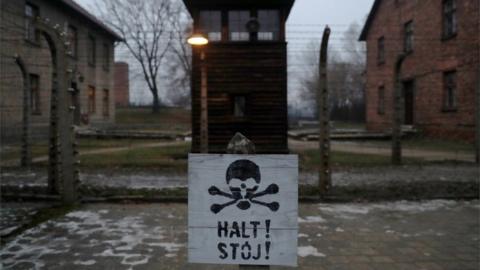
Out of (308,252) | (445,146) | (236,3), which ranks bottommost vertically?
(308,252)

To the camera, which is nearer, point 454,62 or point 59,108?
point 59,108

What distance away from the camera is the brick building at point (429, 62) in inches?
747

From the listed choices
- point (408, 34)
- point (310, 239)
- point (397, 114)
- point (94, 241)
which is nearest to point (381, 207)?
point (310, 239)

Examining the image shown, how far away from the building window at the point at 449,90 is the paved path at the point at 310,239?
605 inches

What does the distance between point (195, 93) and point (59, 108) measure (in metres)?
7.54

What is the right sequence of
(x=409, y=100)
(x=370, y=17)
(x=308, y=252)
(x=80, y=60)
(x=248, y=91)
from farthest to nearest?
(x=370, y=17), (x=80, y=60), (x=409, y=100), (x=248, y=91), (x=308, y=252)

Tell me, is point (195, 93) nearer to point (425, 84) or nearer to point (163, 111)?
point (425, 84)

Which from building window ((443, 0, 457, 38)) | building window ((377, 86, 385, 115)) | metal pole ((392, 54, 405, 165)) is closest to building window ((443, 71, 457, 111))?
building window ((443, 0, 457, 38))

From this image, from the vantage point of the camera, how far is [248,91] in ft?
45.2

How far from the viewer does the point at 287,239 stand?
243cm

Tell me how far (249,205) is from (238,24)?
11.7 m

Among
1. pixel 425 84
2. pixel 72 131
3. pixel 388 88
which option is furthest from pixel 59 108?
pixel 388 88

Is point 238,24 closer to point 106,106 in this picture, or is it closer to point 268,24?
point 268,24

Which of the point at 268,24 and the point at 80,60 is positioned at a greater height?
the point at 80,60
